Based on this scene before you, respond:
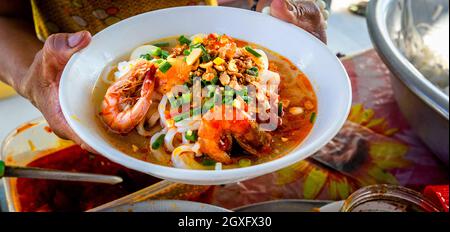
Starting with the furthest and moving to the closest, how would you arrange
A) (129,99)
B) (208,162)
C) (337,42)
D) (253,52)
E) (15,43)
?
(337,42) < (15,43) < (253,52) < (129,99) < (208,162)

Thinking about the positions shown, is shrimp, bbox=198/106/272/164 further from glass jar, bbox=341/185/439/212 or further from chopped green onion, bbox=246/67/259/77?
glass jar, bbox=341/185/439/212

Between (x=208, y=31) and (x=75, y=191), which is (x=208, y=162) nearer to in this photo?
(x=208, y=31)

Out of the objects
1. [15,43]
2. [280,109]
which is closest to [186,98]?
[280,109]

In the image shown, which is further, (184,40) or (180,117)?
(184,40)

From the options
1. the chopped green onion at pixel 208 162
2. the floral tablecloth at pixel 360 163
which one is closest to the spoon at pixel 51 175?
the floral tablecloth at pixel 360 163

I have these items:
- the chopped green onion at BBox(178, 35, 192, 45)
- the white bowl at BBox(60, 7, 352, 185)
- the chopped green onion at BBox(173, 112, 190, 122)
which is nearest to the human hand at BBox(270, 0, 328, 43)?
the white bowl at BBox(60, 7, 352, 185)

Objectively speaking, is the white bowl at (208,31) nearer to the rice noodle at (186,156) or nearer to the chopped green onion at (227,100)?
the rice noodle at (186,156)
